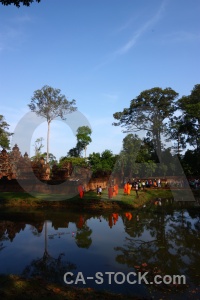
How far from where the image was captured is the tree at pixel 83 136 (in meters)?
58.6

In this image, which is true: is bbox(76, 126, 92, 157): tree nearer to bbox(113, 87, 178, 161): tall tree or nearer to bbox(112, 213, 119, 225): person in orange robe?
bbox(113, 87, 178, 161): tall tree

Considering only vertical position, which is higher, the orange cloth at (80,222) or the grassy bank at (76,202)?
the grassy bank at (76,202)

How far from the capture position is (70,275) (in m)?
8.66

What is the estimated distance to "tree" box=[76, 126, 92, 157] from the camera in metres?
58.6

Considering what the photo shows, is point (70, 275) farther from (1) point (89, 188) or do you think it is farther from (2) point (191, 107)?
(2) point (191, 107)

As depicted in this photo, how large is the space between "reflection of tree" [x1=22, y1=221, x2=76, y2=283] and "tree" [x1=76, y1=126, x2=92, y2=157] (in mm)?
48721

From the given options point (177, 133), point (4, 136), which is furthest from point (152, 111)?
point (4, 136)

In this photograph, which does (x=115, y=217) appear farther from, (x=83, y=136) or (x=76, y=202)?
(x=83, y=136)

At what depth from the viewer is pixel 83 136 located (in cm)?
5862

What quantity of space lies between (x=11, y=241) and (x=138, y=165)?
3176cm

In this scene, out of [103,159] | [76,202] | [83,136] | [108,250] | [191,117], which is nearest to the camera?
[108,250]

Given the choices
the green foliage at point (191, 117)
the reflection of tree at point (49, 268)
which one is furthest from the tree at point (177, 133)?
the reflection of tree at point (49, 268)

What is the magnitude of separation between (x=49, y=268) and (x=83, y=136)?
4994 cm

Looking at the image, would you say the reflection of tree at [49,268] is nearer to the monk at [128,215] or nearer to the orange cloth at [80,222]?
the orange cloth at [80,222]
